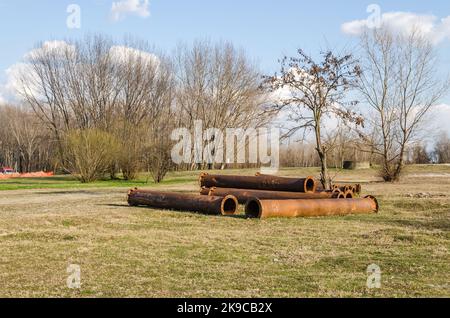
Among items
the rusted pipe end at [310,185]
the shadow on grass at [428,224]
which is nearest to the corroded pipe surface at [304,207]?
the shadow on grass at [428,224]

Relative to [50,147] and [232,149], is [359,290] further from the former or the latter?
[50,147]

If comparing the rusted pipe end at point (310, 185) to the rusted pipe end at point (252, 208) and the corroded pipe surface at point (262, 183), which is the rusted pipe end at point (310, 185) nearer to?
the corroded pipe surface at point (262, 183)

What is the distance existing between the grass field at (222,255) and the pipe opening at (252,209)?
491 millimetres

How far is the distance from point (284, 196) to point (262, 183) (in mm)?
1772

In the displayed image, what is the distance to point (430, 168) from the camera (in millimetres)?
48344

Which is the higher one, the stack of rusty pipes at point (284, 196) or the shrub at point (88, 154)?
the shrub at point (88, 154)

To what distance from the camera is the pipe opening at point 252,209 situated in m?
14.2

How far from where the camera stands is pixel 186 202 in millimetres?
15844

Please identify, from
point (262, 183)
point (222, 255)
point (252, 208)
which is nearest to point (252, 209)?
point (252, 208)

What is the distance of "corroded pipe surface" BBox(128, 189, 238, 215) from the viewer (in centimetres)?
1506

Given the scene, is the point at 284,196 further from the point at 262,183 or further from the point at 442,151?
the point at 442,151

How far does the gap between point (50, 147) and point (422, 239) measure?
2741 inches

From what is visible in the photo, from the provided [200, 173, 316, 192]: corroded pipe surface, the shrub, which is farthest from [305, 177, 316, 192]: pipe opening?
the shrub

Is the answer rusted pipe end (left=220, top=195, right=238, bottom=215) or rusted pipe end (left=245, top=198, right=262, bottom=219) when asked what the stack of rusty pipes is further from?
rusted pipe end (left=220, top=195, right=238, bottom=215)
